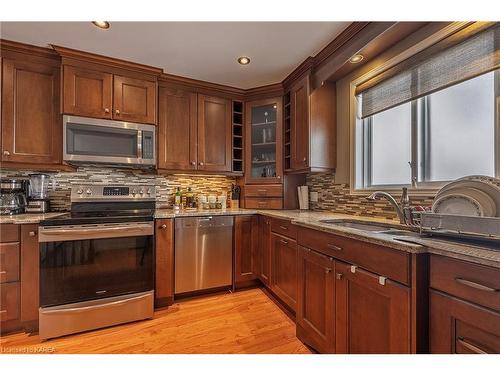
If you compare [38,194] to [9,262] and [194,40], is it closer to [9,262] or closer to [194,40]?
[9,262]

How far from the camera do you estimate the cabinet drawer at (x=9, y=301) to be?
5.65 feet

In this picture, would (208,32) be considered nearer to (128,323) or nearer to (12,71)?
(12,71)

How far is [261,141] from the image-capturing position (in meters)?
2.92

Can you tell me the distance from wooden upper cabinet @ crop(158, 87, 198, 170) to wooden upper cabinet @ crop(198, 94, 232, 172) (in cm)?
8

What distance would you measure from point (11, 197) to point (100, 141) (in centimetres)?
87

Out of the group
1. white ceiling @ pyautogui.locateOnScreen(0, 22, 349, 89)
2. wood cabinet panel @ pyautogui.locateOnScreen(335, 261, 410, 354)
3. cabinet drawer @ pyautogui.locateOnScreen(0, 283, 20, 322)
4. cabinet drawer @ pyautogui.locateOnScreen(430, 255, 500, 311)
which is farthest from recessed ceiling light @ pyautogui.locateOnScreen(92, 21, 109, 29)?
cabinet drawer @ pyautogui.locateOnScreen(430, 255, 500, 311)

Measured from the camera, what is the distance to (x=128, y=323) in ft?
6.40

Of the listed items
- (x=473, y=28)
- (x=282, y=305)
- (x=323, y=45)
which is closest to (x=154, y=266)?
(x=282, y=305)

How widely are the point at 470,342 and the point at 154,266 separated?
2.14m

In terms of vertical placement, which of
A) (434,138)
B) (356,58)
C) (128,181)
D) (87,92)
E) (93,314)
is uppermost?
(356,58)

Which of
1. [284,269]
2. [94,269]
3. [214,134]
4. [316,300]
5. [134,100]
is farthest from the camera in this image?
[214,134]

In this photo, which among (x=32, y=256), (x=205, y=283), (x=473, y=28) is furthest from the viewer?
(x=205, y=283)

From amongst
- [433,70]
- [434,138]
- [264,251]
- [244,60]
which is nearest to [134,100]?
[244,60]

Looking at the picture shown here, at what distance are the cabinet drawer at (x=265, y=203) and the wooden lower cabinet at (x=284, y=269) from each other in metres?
0.54
